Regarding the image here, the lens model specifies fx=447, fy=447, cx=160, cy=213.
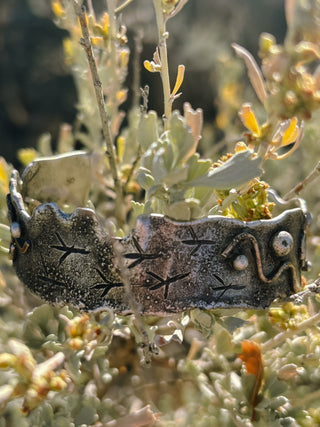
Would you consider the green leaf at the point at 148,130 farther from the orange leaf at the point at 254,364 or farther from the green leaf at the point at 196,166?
the orange leaf at the point at 254,364

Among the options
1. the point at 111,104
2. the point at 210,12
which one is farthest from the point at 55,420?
the point at 210,12

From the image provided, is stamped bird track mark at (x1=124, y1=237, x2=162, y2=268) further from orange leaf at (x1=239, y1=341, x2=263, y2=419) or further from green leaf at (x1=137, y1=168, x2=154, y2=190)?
orange leaf at (x1=239, y1=341, x2=263, y2=419)

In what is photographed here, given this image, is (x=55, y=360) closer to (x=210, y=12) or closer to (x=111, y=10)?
(x=111, y=10)

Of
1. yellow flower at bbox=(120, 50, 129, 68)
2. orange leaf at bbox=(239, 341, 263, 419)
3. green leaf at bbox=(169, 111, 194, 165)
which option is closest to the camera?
green leaf at bbox=(169, 111, 194, 165)

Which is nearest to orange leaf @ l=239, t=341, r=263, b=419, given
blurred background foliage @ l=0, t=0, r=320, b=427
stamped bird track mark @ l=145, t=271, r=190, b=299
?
blurred background foliage @ l=0, t=0, r=320, b=427

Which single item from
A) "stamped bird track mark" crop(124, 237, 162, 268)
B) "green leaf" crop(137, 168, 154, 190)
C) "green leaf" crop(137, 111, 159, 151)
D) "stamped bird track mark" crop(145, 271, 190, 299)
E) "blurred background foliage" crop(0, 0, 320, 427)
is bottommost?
"blurred background foliage" crop(0, 0, 320, 427)
